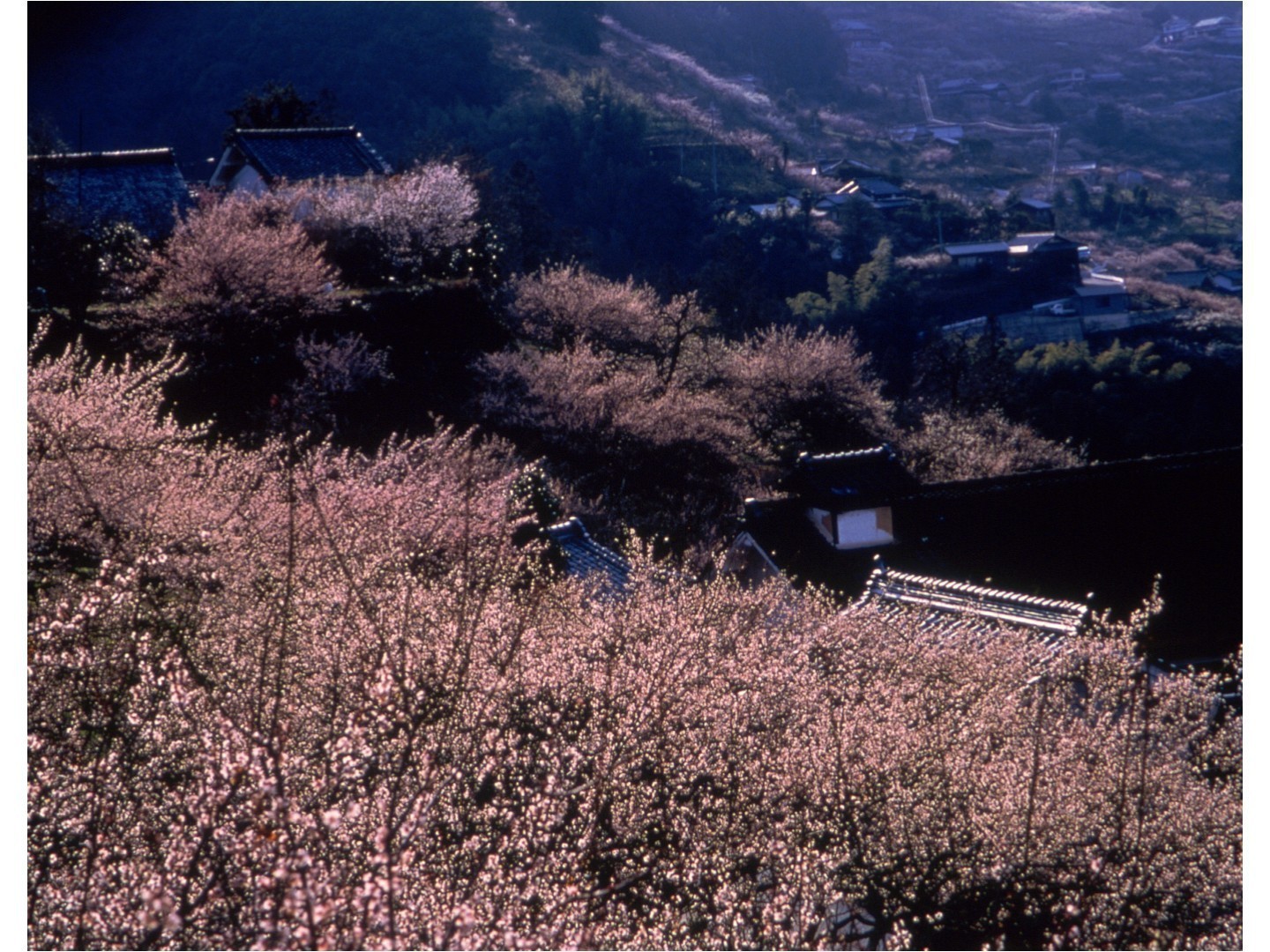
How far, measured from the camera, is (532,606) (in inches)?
290

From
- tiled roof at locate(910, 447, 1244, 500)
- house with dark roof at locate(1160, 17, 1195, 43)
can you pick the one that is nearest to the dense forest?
tiled roof at locate(910, 447, 1244, 500)

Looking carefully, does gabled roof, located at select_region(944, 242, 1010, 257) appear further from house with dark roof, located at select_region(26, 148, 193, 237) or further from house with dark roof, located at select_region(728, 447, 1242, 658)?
house with dark roof, located at select_region(26, 148, 193, 237)

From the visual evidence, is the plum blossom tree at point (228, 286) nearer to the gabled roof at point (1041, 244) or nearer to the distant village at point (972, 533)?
the distant village at point (972, 533)

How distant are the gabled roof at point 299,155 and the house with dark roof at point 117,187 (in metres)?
2.16

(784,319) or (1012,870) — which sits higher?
(1012,870)

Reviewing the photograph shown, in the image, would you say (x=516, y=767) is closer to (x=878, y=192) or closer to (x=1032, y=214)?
(x=878, y=192)

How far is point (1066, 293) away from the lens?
37156 millimetres

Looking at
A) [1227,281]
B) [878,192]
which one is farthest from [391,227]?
[1227,281]

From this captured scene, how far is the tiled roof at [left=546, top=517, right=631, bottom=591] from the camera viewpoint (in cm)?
1131

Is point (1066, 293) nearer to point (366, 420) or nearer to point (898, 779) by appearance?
point (366, 420)

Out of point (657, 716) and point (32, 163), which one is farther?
point (32, 163)

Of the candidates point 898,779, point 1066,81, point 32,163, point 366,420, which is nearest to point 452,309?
point 366,420

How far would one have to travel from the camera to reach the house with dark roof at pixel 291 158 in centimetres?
2275

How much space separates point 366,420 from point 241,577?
1004cm
